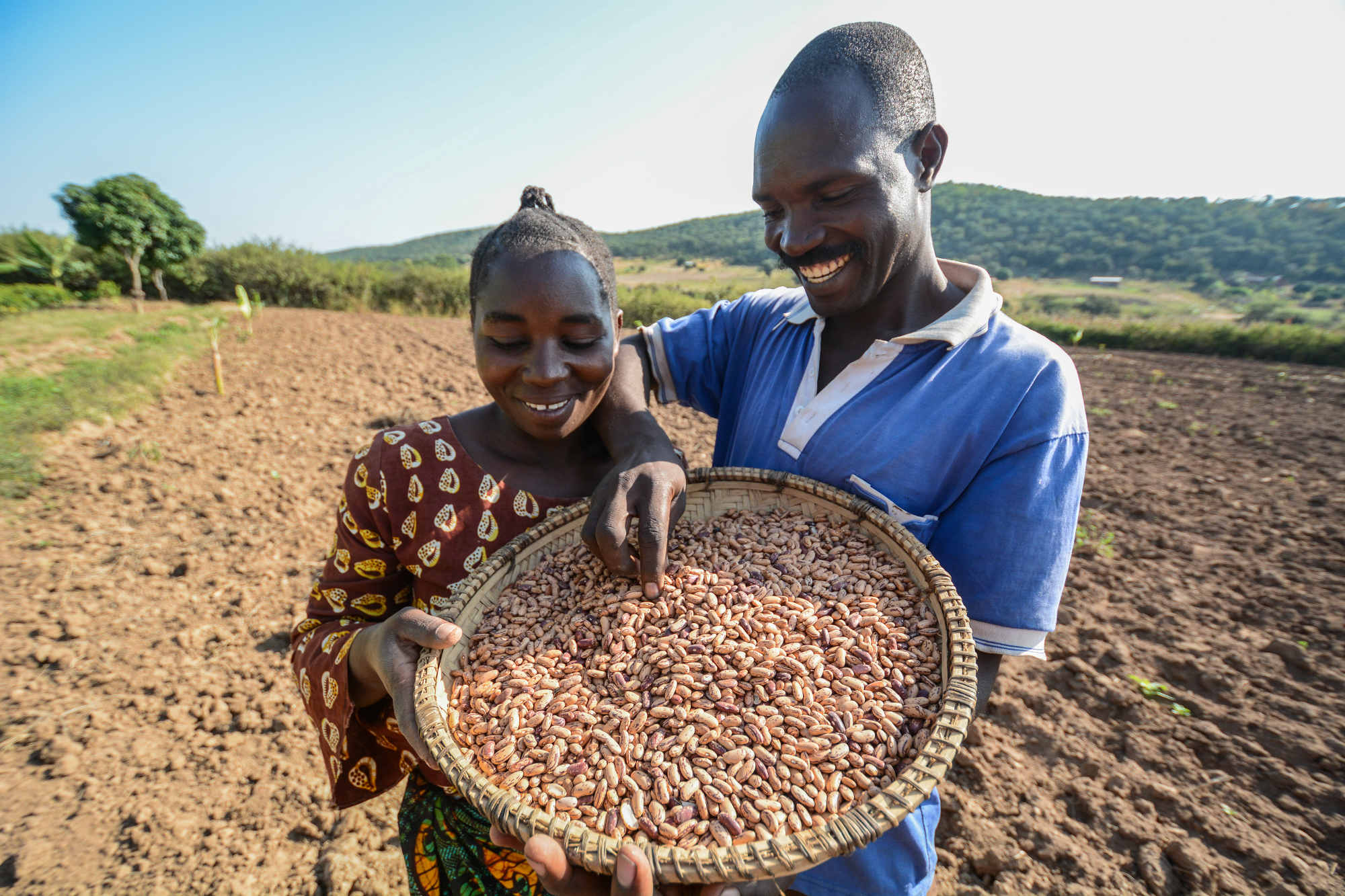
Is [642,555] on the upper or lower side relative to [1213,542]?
upper

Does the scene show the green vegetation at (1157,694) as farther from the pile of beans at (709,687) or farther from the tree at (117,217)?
the tree at (117,217)

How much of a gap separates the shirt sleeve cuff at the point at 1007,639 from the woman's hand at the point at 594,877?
2.47 ft

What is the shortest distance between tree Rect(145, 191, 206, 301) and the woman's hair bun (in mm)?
21821

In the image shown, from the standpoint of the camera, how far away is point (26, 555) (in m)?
4.68

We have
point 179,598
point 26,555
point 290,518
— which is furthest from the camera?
point 290,518

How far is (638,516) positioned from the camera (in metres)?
1.39

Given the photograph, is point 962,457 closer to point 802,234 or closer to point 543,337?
point 802,234

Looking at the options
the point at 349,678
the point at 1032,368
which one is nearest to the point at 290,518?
the point at 349,678

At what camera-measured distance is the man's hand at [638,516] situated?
4.34ft

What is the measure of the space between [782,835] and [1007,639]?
2.26 feet

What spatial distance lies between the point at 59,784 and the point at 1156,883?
4.89 metres

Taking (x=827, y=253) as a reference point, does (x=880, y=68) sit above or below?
above

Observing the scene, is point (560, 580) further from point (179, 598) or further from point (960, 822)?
point (179, 598)

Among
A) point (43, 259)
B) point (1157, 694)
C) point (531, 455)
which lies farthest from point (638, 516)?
point (43, 259)
